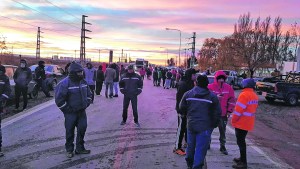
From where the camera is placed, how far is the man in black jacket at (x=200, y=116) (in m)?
6.36

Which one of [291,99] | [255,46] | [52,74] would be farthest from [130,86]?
[255,46]

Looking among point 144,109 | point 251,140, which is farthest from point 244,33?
point 251,140

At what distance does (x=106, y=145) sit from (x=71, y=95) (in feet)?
5.54

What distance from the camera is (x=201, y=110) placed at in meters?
6.38

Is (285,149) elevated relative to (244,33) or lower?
lower

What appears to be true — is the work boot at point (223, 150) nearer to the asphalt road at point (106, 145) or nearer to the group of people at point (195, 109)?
the group of people at point (195, 109)

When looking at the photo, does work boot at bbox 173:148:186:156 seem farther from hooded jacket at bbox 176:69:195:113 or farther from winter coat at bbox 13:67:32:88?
winter coat at bbox 13:67:32:88

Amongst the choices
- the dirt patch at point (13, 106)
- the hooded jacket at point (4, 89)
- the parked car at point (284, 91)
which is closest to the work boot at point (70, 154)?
the hooded jacket at point (4, 89)

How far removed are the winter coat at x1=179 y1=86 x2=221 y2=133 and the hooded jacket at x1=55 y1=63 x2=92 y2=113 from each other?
2.31m

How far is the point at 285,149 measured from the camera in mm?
9930

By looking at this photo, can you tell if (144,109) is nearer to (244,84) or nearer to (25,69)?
(25,69)

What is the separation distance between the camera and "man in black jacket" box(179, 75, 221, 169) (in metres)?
6.36

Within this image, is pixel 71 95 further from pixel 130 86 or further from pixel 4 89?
pixel 130 86

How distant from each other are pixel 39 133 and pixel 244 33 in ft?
194
